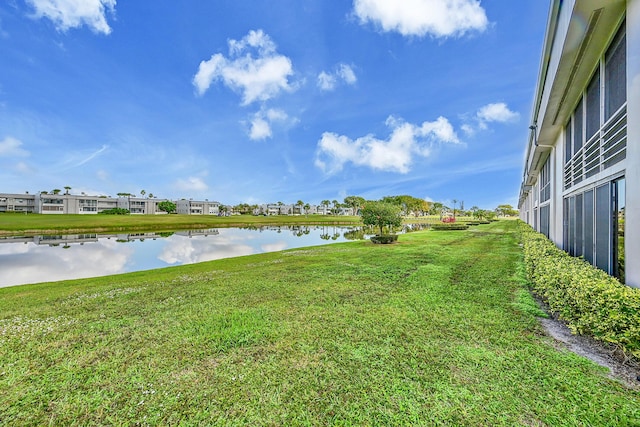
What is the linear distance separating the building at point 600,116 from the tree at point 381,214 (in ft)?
29.3

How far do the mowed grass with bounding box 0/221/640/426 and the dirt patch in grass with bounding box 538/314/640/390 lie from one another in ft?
0.49

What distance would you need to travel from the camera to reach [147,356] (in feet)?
10.2

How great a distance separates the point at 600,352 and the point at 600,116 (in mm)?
4425

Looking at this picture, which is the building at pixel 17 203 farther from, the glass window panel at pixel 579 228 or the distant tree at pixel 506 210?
the distant tree at pixel 506 210

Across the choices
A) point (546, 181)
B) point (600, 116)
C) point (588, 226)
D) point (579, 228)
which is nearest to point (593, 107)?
point (600, 116)

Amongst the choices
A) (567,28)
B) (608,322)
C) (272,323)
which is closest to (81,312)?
(272,323)

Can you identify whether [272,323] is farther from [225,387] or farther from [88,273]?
[88,273]

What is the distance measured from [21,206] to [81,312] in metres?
86.5

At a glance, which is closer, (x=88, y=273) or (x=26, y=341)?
(x=26, y=341)

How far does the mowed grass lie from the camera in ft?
7.13

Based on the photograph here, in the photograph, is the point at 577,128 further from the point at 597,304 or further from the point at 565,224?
the point at 597,304

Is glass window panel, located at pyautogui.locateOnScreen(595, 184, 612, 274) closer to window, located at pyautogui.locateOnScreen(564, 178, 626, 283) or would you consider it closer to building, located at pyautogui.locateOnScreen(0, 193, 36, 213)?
window, located at pyautogui.locateOnScreen(564, 178, 626, 283)

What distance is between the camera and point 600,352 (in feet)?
9.82

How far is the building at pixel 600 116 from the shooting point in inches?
132
